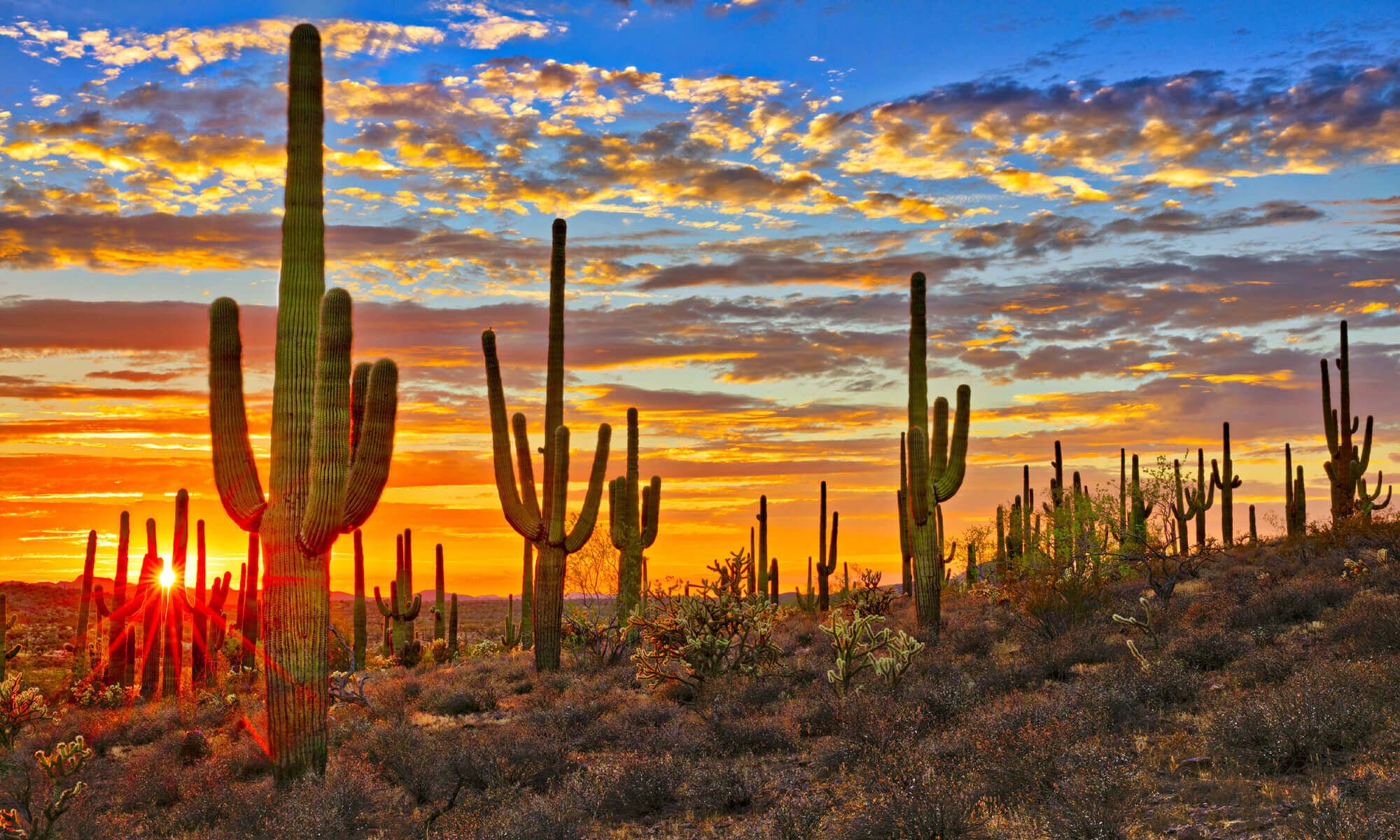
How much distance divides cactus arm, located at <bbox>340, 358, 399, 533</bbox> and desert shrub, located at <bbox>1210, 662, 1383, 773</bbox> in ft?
34.6

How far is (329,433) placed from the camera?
41.7 ft

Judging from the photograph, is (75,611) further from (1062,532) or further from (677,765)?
(677,765)

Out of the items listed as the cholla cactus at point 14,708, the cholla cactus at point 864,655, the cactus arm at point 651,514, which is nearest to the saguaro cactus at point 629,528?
the cactus arm at point 651,514

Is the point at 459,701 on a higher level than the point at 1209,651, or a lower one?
lower

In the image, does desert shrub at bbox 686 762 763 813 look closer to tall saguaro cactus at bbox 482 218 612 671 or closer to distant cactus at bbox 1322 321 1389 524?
tall saguaro cactus at bbox 482 218 612 671

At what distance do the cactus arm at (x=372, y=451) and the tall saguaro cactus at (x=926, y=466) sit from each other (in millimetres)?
11375

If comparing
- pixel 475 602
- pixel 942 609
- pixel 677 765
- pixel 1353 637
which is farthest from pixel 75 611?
pixel 1353 637

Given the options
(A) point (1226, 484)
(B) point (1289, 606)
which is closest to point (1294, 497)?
(A) point (1226, 484)

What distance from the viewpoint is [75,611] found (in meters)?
67.3

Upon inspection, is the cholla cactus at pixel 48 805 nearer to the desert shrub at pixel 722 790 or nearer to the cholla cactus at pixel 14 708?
the desert shrub at pixel 722 790

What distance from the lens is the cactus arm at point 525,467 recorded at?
21.7m

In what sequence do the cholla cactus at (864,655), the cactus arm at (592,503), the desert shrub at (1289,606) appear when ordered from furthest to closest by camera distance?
the cactus arm at (592,503)
the desert shrub at (1289,606)
the cholla cactus at (864,655)

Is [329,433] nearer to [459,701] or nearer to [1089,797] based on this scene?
[459,701]

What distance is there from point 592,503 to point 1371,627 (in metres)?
14.9
